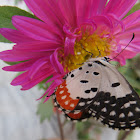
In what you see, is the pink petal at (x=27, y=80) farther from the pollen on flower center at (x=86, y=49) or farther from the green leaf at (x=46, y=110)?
the green leaf at (x=46, y=110)

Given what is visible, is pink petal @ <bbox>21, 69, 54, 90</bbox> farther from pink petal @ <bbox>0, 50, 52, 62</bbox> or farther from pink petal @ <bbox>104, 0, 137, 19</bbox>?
pink petal @ <bbox>104, 0, 137, 19</bbox>

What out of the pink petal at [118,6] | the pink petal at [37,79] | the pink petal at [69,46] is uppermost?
the pink petal at [118,6]

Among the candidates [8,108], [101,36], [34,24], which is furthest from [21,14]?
[8,108]

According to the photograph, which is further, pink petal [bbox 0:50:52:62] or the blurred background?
the blurred background

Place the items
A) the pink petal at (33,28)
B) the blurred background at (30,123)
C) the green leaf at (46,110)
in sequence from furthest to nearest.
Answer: the blurred background at (30,123) < the green leaf at (46,110) < the pink petal at (33,28)

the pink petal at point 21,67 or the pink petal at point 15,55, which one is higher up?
the pink petal at point 15,55

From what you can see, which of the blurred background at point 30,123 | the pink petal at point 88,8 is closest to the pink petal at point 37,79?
the pink petal at point 88,8

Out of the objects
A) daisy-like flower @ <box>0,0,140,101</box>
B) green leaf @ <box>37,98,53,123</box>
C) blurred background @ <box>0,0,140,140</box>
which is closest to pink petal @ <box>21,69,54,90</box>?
daisy-like flower @ <box>0,0,140,101</box>
